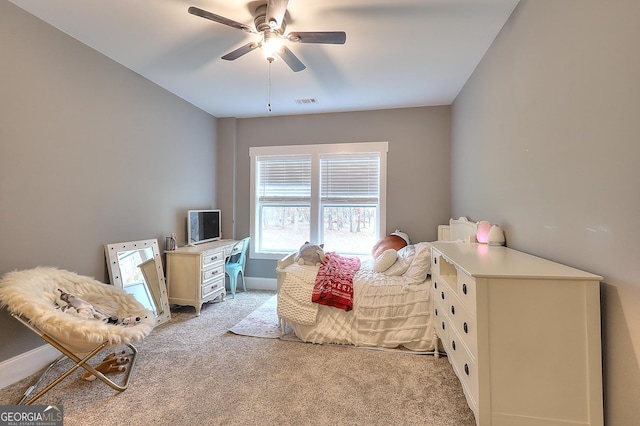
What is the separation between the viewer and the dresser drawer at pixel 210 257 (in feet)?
11.3

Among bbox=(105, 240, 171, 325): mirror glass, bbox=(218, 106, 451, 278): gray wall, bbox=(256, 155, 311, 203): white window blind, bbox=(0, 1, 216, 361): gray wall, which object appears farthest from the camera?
bbox=(256, 155, 311, 203): white window blind

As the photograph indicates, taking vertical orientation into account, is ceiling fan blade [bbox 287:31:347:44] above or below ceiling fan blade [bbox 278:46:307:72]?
below

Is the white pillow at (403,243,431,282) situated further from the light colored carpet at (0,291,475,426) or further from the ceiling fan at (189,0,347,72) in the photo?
the ceiling fan at (189,0,347,72)

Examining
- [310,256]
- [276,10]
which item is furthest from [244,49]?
[310,256]

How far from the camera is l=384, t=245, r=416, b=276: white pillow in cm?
283

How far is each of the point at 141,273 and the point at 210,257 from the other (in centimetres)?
76

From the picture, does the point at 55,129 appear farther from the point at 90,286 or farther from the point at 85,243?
the point at 90,286

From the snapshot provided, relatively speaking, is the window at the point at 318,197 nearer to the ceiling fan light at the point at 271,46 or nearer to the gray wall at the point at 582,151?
the gray wall at the point at 582,151

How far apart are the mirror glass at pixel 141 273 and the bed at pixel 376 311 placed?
1.45 metres

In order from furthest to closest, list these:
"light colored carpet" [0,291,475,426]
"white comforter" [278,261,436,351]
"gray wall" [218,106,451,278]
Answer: "gray wall" [218,106,451,278] → "white comforter" [278,261,436,351] → "light colored carpet" [0,291,475,426]

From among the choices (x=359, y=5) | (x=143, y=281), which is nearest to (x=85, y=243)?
(x=143, y=281)

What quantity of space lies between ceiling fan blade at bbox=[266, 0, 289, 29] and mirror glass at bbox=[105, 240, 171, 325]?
2.49 meters

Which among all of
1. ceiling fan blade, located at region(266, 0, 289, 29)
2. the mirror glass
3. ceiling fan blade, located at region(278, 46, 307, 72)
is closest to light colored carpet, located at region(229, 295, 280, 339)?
the mirror glass

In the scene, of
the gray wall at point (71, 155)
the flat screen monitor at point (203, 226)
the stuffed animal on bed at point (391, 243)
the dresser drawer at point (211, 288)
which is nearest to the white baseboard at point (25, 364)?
the gray wall at point (71, 155)
